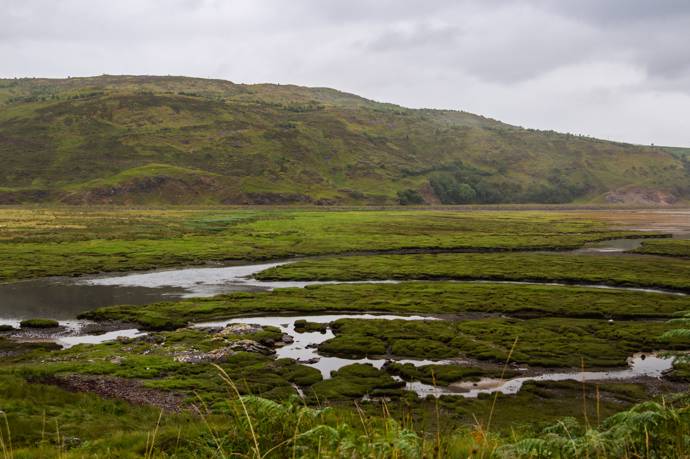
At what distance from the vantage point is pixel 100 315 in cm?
4406

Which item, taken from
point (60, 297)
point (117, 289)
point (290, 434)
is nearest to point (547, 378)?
point (290, 434)

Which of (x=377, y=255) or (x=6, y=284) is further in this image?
(x=377, y=255)

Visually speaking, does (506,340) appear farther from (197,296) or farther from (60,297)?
(60,297)

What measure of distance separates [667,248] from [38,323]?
290 ft

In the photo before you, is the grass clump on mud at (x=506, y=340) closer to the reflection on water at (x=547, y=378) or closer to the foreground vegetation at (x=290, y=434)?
the reflection on water at (x=547, y=378)

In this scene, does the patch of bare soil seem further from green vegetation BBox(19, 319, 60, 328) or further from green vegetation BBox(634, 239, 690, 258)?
green vegetation BBox(634, 239, 690, 258)

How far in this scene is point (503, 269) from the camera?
69062mm

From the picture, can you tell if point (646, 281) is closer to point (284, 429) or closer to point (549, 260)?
point (549, 260)

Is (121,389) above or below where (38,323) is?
above

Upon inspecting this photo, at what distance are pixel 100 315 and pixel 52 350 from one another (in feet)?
34.9

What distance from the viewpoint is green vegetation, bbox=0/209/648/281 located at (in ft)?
237

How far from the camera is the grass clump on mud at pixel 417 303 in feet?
147

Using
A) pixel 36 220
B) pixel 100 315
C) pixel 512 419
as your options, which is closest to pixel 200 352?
pixel 100 315

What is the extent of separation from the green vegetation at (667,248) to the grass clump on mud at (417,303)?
3551 cm
